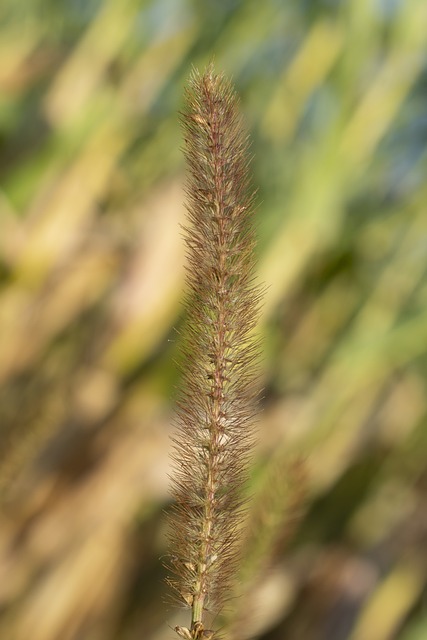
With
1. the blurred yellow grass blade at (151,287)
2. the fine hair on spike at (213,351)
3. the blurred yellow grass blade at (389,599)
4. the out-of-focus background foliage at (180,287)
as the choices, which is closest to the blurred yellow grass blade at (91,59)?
the out-of-focus background foliage at (180,287)

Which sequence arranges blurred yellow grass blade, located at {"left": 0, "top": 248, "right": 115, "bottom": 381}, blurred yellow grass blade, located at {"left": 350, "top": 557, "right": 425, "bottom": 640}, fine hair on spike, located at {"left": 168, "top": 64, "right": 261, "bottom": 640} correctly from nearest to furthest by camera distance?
fine hair on spike, located at {"left": 168, "top": 64, "right": 261, "bottom": 640}
blurred yellow grass blade, located at {"left": 0, "top": 248, "right": 115, "bottom": 381}
blurred yellow grass blade, located at {"left": 350, "top": 557, "right": 425, "bottom": 640}

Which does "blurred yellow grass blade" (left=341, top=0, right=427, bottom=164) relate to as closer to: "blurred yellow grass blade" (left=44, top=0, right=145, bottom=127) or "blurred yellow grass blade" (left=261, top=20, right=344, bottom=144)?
"blurred yellow grass blade" (left=261, top=20, right=344, bottom=144)

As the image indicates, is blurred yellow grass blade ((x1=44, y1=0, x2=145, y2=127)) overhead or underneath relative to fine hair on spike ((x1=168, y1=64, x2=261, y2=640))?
overhead

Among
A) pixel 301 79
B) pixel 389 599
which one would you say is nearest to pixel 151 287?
pixel 301 79

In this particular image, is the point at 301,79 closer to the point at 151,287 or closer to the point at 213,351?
the point at 151,287

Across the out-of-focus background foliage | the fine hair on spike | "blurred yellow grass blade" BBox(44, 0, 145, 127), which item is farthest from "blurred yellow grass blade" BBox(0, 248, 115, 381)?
the fine hair on spike

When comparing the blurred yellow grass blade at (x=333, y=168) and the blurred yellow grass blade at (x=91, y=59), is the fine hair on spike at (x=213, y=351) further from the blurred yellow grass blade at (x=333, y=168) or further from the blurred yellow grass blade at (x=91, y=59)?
the blurred yellow grass blade at (x=91, y=59)
